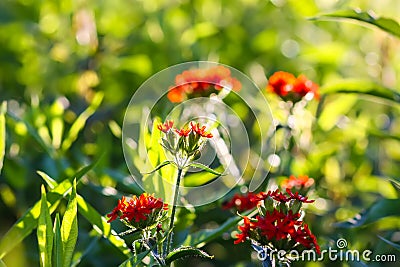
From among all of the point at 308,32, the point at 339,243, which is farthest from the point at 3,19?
the point at 339,243

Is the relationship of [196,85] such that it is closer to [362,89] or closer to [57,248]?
[362,89]

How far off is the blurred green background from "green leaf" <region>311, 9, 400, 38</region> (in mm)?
104

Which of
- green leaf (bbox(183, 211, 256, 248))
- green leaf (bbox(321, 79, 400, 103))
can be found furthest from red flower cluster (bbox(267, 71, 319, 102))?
green leaf (bbox(183, 211, 256, 248))

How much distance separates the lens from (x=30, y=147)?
147 centimetres

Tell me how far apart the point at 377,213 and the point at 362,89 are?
0.82ft

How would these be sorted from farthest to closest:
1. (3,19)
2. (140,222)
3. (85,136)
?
(3,19), (85,136), (140,222)

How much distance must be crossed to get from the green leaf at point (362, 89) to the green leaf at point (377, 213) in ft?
0.64

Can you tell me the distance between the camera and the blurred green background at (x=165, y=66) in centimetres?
129

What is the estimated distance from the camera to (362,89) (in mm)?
1174

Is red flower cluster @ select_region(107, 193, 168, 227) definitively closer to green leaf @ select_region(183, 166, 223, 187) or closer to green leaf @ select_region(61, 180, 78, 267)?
green leaf @ select_region(61, 180, 78, 267)

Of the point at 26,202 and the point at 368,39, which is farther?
the point at 368,39

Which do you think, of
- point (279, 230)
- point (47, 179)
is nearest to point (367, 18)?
point (279, 230)

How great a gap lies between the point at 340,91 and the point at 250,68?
25.9 inches

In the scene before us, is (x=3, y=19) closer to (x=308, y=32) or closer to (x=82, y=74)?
(x=82, y=74)
